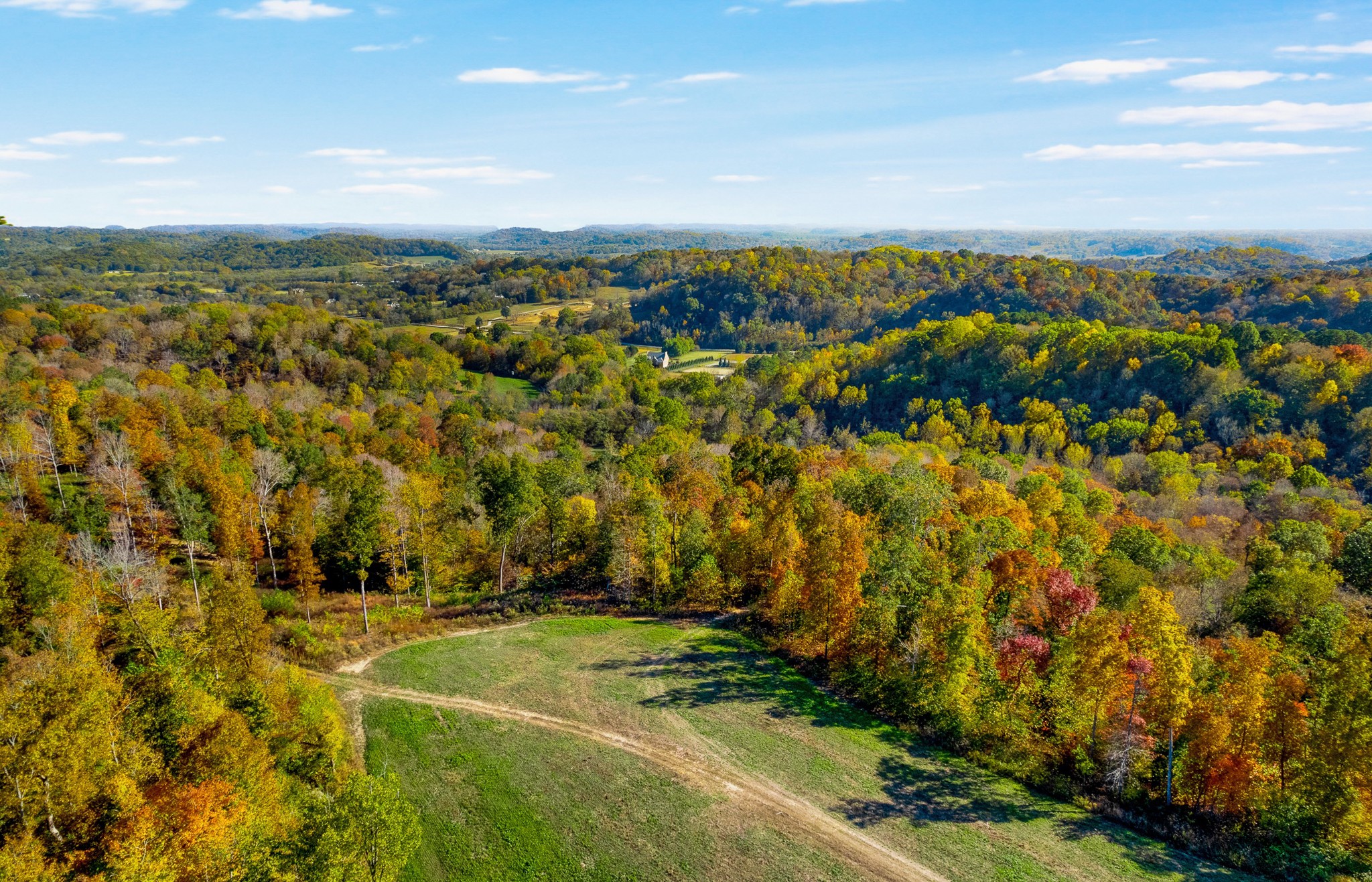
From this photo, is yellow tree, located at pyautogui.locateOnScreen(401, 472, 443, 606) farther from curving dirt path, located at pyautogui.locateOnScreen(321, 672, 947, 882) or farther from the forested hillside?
curving dirt path, located at pyautogui.locateOnScreen(321, 672, 947, 882)

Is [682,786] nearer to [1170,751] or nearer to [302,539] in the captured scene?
[1170,751]

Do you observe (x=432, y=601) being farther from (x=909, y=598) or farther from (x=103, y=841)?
(x=909, y=598)

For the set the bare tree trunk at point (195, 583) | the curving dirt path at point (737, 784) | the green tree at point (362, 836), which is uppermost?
the green tree at point (362, 836)

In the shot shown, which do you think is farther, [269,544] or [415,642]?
[269,544]

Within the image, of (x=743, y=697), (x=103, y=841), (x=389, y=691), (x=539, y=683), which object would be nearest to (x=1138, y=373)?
(x=743, y=697)

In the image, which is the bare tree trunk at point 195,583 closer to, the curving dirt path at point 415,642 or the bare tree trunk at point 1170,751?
the curving dirt path at point 415,642

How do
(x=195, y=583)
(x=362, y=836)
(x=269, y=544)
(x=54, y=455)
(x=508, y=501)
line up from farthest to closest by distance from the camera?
(x=54, y=455) < (x=269, y=544) < (x=508, y=501) < (x=195, y=583) < (x=362, y=836)

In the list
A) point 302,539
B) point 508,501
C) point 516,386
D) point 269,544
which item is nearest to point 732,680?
point 508,501

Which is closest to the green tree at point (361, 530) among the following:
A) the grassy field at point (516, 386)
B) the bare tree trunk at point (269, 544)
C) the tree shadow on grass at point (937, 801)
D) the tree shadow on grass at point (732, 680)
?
the bare tree trunk at point (269, 544)
